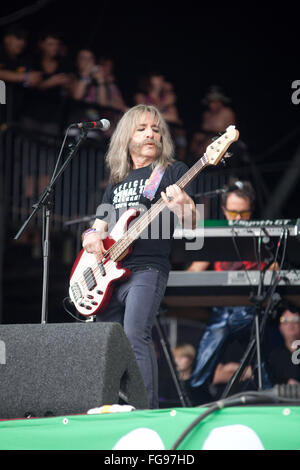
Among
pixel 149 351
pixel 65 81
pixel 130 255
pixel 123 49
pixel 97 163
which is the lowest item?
pixel 149 351

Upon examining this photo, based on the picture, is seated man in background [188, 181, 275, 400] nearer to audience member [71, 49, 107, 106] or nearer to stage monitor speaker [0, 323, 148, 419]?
stage monitor speaker [0, 323, 148, 419]

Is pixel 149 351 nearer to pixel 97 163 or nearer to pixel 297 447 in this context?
pixel 297 447

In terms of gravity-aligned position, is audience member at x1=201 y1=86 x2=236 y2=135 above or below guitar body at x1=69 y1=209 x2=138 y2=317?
above

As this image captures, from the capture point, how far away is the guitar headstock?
10.5ft

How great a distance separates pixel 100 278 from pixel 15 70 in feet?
12.1

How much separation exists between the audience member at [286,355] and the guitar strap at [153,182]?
1.70m

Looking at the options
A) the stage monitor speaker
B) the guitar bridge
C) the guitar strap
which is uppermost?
the guitar strap

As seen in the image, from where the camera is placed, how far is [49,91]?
21.4ft

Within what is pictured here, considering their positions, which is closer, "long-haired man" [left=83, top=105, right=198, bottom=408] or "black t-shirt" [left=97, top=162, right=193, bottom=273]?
"long-haired man" [left=83, top=105, right=198, bottom=408]

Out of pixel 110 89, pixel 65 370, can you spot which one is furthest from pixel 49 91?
pixel 65 370

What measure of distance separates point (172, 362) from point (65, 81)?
3495 mm

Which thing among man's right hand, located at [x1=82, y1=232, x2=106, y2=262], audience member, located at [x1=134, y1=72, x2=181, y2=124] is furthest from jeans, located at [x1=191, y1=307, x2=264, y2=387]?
audience member, located at [x1=134, y1=72, x2=181, y2=124]

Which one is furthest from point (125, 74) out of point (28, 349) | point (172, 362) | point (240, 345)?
point (28, 349)
